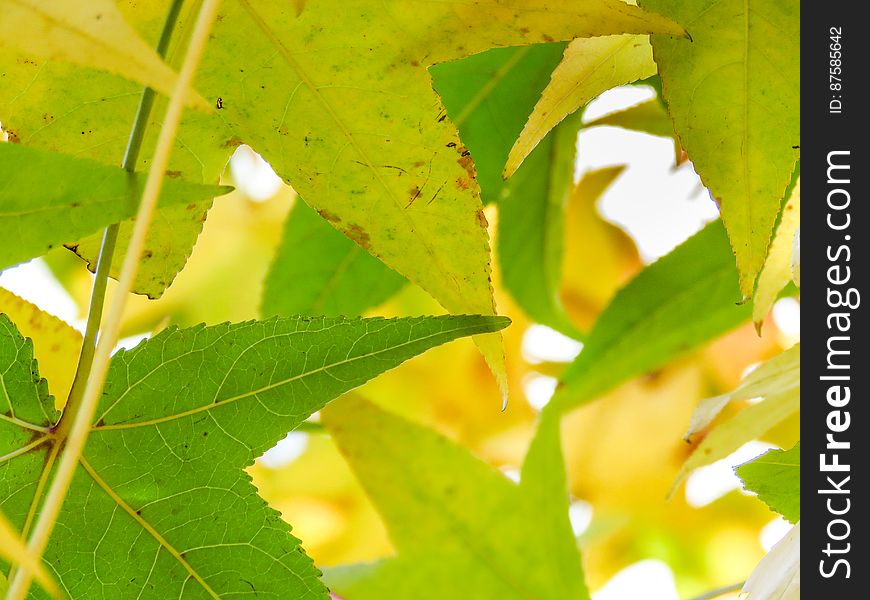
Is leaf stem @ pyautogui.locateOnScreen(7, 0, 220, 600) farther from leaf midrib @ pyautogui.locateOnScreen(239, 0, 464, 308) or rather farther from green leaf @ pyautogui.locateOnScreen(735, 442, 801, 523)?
green leaf @ pyautogui.locateOnScreen(735, 442, 801, 523)

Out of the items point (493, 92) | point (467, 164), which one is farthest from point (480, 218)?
point (493, 92)

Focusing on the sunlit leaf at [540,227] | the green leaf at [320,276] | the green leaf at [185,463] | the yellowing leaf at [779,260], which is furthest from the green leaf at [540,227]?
the green leaf at [185,463]

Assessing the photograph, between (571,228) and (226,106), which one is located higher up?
(571,228)

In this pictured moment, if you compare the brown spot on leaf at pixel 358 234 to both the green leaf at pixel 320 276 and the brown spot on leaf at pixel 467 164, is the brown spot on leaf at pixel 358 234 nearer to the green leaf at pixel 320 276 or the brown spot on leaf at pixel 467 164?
the brown spot on leaf at pixel 467 164

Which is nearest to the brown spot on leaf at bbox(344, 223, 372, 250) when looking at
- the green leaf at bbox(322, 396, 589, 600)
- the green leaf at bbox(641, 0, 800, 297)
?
the green leaf at bbox(641, 0, 800, 297)

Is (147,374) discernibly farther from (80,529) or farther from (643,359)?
(643,359)
